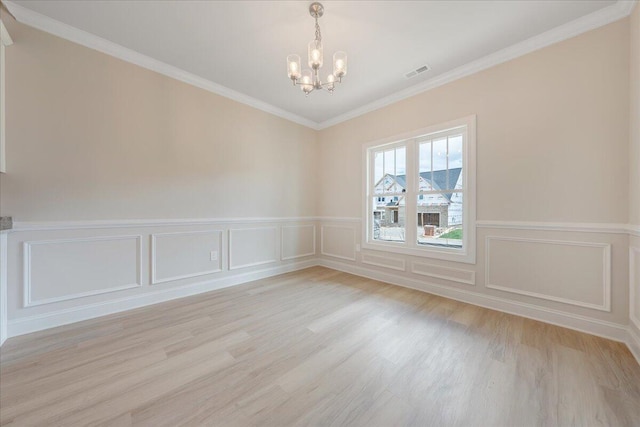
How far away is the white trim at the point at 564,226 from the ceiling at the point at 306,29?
1850mm

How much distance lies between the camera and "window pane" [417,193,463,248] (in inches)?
117

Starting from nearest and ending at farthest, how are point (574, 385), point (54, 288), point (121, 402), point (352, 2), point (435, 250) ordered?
point (121, 402), point (574, 385), point (352, 2), point (54, 288), point (435, 250)

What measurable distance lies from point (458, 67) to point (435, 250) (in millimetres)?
2296

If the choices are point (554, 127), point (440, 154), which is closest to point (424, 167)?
point (440, 154)

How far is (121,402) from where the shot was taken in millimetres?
1350

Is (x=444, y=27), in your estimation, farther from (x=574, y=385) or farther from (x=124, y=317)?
(x=124, y=317)

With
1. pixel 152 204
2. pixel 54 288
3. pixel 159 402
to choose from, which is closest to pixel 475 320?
pixel 159 402

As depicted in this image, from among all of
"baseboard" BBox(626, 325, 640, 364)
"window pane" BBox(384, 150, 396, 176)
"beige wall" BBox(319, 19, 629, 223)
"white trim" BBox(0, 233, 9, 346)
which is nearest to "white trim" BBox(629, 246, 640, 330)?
"baseboard" BBox(626, 325, 640, 364)

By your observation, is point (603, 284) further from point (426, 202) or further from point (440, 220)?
point (426, 202)

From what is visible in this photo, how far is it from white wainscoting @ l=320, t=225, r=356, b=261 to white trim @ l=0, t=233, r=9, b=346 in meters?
3.81

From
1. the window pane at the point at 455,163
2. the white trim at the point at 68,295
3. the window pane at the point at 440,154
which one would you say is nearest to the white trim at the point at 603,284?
the window pane at the point at 455,163

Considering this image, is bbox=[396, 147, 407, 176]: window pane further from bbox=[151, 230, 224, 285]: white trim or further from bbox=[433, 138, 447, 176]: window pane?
bbox=[151, 230, 224, 285]: white trim

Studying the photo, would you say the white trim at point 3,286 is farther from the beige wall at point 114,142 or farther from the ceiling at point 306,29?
the ceiling at point 306,29

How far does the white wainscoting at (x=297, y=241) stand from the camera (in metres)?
4.14
